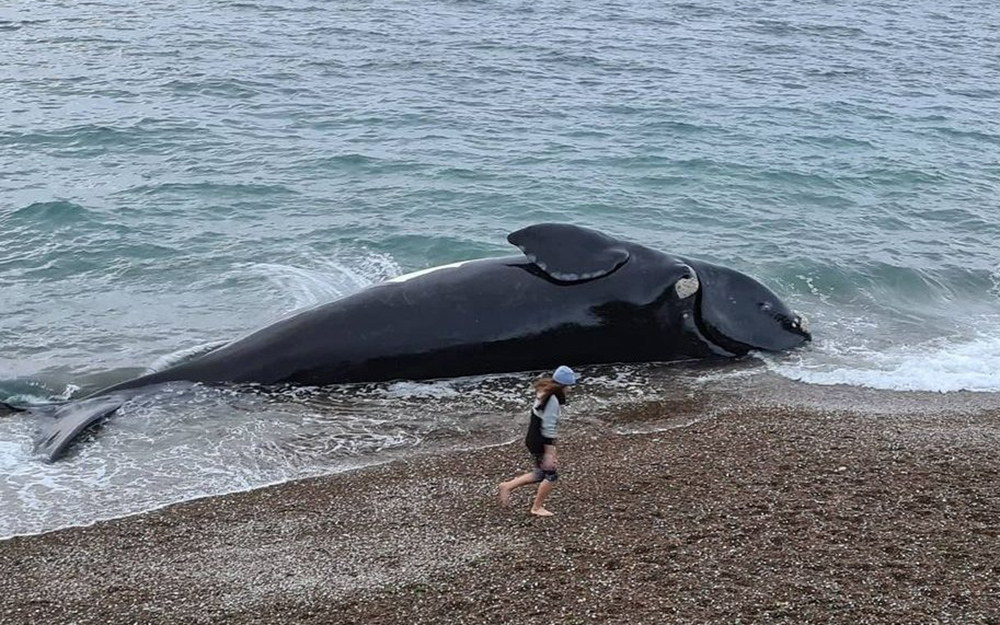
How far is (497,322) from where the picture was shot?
1400 cm

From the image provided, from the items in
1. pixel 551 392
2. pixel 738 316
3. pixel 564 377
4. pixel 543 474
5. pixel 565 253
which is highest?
pixel 564 377

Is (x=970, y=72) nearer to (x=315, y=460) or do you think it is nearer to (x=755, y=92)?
(x=755, y=92)

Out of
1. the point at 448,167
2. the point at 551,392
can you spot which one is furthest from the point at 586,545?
the point at 448,167

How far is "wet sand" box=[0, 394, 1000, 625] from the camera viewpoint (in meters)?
8.41

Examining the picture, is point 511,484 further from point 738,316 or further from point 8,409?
point 8,409

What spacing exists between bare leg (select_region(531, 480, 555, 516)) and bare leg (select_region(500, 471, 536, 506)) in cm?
11

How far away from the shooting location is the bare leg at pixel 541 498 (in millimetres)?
10016

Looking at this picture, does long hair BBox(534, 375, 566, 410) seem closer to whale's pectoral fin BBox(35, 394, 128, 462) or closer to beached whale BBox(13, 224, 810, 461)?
beached whale BBox(13, 224, 810, 461)

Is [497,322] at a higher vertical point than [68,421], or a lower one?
higher

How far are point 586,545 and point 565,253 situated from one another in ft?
17.0

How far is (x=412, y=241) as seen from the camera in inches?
778

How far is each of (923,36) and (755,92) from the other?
13278 millimetres

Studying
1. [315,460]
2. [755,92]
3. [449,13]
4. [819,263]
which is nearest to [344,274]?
[315,460]

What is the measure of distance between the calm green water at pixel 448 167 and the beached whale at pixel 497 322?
5.83ft
